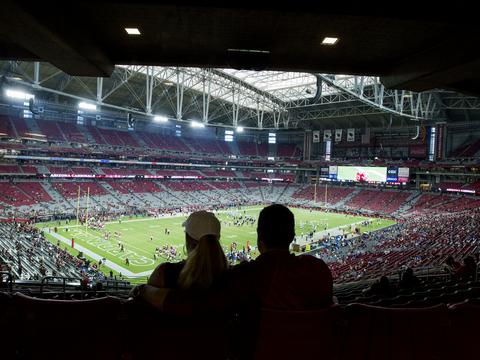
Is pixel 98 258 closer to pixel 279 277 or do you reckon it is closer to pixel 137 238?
pixel 137 238

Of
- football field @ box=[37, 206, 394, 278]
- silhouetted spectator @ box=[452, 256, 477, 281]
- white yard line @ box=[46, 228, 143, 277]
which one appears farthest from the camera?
football field @ box=[37, 206, 394, 278]

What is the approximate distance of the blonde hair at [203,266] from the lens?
225 centimetres

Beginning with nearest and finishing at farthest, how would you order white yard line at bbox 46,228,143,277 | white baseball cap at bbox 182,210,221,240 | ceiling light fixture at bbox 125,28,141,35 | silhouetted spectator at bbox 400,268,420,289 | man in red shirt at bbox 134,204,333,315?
man in red shirt at bbox 134,204,333,315, white baseball cap at bbox 182,210,221,240, ceiling light fixture at bbox 125,28,141,35, silhouetted spectator at bbox 400,268,420,289, white yard line at bbox 46,228,143,277

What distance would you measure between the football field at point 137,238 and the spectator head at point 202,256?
23.9m

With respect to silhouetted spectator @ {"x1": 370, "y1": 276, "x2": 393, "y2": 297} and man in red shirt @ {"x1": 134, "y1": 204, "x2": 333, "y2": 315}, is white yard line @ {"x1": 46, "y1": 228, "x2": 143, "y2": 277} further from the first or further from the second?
man in red shirt @ {"x1": 134, "y1": 204, "x2": 333, "y2": 315}

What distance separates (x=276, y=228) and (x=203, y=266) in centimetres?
59

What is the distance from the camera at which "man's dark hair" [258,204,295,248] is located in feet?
8.03

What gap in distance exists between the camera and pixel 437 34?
4.91 meters

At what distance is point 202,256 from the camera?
2303 millimetres

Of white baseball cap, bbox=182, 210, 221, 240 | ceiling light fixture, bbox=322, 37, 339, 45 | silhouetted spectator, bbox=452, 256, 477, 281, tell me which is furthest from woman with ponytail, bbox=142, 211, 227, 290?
silhouetted spectator, bbox=452, 256, 477, 281

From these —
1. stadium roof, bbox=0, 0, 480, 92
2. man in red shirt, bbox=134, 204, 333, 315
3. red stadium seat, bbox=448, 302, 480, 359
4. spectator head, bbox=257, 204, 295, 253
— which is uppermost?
stadium roof, bbox=0, 0, 480, 92

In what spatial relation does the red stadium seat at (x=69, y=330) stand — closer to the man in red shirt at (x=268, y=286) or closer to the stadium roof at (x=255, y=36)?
the man in red shirt at (x=268, y=286)

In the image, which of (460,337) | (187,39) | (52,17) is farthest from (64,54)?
(460,337)

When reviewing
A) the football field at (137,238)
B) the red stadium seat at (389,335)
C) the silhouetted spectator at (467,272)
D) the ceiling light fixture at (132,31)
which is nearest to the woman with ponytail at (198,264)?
the red stadium seat at (389,335)
